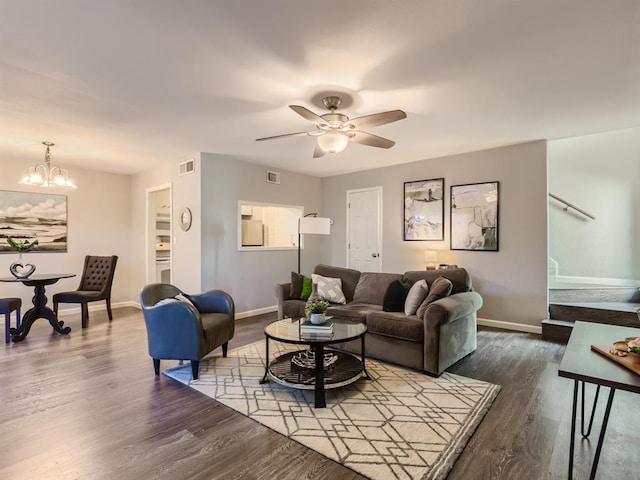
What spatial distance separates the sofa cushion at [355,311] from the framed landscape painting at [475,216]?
206 cm

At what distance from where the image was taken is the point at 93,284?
5.45 m

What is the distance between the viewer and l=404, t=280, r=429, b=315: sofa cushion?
3.36 meters

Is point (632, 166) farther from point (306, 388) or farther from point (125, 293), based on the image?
point (125, 293)

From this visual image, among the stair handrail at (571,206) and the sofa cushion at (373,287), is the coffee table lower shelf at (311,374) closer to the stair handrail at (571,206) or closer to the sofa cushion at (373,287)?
the sofa cushion at (373,287)

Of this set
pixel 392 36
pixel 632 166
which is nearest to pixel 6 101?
pixel 392 36

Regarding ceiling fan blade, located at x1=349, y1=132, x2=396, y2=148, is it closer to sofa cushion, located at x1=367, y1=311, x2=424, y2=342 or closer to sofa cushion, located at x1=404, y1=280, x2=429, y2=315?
sofa cushion, located at x1=404, y1=280, x2=429, y2=315

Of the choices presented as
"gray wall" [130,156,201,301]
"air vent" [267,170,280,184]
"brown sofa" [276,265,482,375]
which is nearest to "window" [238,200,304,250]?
"air vent" [267,170,280,184]

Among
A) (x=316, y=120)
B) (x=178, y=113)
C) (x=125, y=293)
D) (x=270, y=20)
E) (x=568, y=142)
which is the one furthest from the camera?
(x=125, y=293)

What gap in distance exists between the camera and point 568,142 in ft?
17.2

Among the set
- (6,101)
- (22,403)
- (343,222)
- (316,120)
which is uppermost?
(6,101)

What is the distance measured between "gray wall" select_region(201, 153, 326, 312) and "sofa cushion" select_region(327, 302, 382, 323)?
2.17 metres

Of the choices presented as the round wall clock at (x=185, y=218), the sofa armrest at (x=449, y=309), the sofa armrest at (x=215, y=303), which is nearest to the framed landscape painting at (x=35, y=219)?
the round wall clock at (x=185, y=218)

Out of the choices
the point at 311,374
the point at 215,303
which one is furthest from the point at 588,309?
the point at 215,303

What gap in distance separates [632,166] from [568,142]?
88cm
